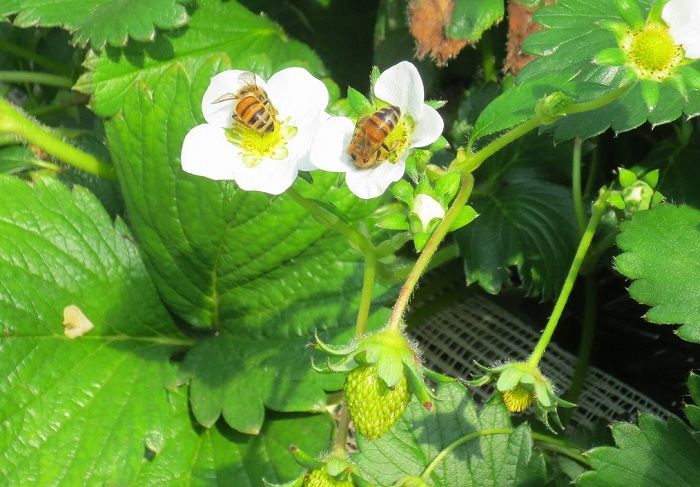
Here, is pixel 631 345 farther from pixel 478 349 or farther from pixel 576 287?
pixel 478 349

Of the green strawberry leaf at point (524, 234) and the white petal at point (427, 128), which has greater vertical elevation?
the white petal at point (427, 128)

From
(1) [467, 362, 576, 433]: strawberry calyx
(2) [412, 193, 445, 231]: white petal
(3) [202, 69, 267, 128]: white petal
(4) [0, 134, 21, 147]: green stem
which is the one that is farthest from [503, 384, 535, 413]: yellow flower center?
(4) [0, 134, 21, 147]: green stem

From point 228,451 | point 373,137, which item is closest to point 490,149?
point 373,137

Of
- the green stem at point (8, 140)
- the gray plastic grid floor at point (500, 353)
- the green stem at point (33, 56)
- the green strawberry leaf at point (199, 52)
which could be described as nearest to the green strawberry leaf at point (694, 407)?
the gray plastic grid floor at point (500, 353)

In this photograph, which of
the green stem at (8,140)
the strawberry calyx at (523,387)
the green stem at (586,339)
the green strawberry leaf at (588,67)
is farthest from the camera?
the green stem at (8,140)

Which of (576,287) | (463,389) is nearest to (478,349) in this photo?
(576,287)

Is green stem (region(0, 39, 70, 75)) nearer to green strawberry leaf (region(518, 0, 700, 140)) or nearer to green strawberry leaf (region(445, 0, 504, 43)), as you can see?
green strawberry leaf (region(445, 0, 504, 43))

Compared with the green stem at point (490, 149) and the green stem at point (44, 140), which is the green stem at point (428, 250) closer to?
the green stem at point (490, 149)

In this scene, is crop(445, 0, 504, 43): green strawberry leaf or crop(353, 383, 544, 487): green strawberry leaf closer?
crop(353, 383, 544, 487): green strawberry leaf
